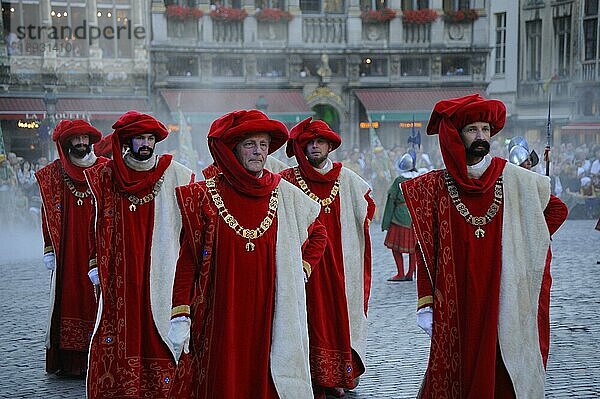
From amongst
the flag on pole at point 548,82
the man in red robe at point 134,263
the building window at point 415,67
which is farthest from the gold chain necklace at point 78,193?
the flag on pole at point 548,82

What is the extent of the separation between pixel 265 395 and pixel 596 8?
3252cm

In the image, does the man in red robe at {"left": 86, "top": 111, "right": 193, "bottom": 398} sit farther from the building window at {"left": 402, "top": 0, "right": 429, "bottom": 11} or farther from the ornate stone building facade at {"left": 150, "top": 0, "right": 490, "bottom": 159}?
the building window at {"left": 402, "top": 0, "right": 429, "bottom": 11}

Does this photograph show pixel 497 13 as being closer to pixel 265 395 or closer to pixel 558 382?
pixel 558 382

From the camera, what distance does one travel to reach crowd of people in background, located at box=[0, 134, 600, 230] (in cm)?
1944

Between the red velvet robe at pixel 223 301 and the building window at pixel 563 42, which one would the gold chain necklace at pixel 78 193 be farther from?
the building window at pixel 563 42

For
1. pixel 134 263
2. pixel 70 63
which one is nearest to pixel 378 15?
pixel 70 63

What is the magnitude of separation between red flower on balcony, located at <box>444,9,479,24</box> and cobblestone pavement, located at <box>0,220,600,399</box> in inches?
701

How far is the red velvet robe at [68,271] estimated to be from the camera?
7.91 meters

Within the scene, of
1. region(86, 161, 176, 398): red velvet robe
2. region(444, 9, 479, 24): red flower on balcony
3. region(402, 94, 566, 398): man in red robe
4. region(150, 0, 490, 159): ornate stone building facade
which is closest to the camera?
region(402, 94, 566, 398): man in red robe

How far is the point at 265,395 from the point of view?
5000 mm

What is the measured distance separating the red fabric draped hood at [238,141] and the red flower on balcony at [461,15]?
27425mm

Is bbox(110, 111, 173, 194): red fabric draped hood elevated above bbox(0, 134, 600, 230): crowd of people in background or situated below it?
above

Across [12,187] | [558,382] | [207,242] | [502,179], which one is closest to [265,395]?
[207,242]

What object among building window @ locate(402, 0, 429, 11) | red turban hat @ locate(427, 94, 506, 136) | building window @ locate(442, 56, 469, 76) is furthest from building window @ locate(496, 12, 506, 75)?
red turban hat @ locate(427, 94, 506, 136)
